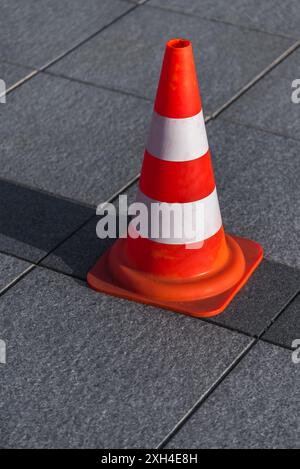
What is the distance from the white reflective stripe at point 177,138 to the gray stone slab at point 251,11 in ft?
8.40

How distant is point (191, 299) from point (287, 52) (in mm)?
2544

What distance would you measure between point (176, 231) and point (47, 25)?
2.84 m

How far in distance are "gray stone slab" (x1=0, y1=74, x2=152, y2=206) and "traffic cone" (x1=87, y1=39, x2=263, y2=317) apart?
699 mm

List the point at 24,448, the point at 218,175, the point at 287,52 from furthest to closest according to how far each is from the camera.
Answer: the point at 287,52 → the point at 218,175 → the point at 24,448

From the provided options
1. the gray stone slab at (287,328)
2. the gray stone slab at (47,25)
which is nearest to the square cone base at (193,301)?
the gray stone slab at (287,328)

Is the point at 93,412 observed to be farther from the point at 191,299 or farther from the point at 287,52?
the point at 287,52

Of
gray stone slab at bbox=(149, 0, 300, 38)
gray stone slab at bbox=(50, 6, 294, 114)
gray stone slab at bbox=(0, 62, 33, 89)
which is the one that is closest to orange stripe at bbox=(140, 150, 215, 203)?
gray stone slab at bbox=(50, 6, 294, 114)

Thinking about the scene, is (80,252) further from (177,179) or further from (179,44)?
(179,44)

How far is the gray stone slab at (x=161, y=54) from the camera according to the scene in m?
5.77

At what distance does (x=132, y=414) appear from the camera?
358 centimetres

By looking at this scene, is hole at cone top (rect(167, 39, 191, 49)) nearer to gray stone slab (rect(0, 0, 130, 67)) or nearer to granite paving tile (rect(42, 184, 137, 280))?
granite paving tile (rect(42, 184, 137, 280))

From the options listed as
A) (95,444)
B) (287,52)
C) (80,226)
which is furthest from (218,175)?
(95,444)

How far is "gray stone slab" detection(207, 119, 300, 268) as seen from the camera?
14.8ft

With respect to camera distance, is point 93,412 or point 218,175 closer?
point 93,412
